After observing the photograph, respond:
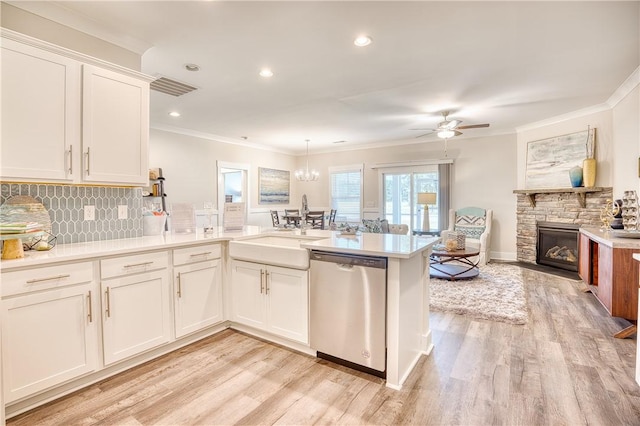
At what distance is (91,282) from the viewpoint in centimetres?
206

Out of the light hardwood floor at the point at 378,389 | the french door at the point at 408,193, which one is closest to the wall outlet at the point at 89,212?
the light hardwood floor at the point at 378,389

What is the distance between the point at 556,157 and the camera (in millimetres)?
5414

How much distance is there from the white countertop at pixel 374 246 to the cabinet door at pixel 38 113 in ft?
6.15

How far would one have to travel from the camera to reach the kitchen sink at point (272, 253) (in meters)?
2.43

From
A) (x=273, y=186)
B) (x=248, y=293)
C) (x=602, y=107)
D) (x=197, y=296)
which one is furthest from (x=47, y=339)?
(x=602, y=107)

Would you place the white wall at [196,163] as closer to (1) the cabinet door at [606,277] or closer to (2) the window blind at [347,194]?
(2) the window blind at [347,194]

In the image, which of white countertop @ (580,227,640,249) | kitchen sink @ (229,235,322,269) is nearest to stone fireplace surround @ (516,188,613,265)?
white countertop @ (580,227,640,249)

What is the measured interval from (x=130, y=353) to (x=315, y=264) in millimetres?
1515

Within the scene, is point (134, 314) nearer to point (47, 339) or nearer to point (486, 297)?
point (47, 339)

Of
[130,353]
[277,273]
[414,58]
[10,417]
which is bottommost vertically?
[10,417]

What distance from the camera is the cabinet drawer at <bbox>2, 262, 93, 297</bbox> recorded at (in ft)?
5.71

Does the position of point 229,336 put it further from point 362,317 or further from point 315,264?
point 362,317

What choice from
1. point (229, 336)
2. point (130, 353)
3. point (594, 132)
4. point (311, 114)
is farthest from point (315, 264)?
point (594, 132)

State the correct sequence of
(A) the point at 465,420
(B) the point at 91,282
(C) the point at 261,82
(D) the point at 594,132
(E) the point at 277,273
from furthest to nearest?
(D) the point at 594,132, (C) the point at 261,82, (E) the point at 277,273, (B) the point at 91,282, (A) the point at 465,420
